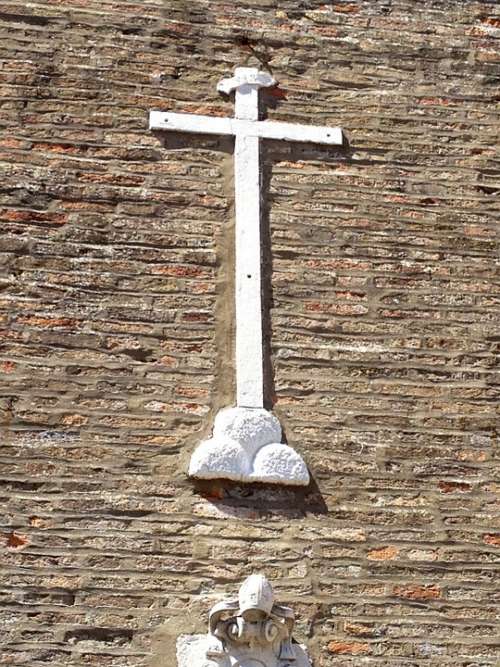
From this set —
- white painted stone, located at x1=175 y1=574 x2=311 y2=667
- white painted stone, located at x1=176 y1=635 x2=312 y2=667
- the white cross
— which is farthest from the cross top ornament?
white painted stone, located at x1=176 y1=635 x2=312 y2=667

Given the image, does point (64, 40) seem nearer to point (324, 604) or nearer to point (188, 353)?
point (188, 353)

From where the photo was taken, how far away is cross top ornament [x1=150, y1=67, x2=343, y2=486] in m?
5.87

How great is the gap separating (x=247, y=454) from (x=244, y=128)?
1.43 m

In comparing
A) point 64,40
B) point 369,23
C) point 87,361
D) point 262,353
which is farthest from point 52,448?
point 369,23

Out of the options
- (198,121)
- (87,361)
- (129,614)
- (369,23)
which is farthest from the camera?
(369,23)

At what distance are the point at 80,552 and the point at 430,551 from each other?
119cm

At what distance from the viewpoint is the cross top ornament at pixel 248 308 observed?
5.87 metres

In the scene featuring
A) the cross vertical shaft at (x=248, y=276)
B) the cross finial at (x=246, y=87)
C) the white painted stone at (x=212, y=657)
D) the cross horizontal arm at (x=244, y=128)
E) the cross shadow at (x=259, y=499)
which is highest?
the cross finial at (x=246, y=87)

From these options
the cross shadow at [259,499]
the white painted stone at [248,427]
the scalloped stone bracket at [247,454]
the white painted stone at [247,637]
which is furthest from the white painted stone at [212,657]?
the white painted stone at [248,427]

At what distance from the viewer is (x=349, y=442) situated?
19.9 feet

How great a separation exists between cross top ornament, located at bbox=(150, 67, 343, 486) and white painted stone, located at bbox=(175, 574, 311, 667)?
50 cm

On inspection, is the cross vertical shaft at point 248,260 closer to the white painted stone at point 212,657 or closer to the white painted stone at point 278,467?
the white painted stone at point 278,467

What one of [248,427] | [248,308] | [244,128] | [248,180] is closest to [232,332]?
[248,308]

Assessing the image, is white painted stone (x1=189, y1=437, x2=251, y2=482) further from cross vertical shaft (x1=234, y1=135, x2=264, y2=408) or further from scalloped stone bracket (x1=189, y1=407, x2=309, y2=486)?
cross vertical shaft (x1=234, y1=135, x2=264, y2=408)
